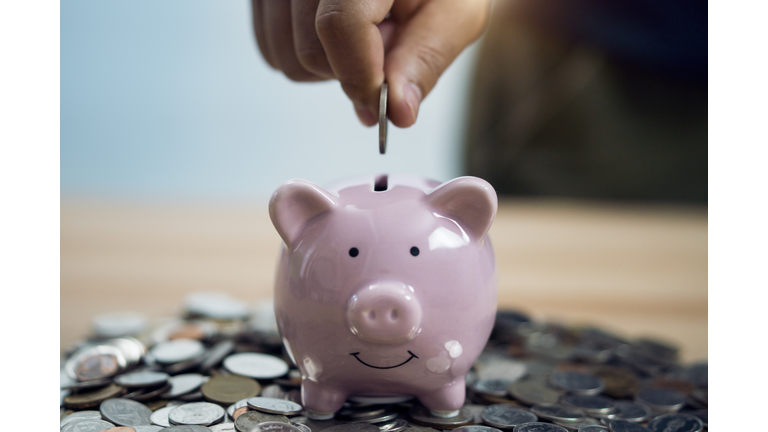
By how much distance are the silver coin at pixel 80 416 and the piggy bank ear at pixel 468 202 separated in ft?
2.47

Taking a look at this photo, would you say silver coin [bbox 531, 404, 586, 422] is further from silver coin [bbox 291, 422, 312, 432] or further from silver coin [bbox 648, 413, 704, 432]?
silver coin [bbox 291, 422, 312, 432]

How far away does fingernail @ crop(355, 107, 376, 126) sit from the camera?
1273 millimetres

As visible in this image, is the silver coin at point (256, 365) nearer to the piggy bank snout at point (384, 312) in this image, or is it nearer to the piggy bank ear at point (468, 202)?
the piggy bank snout at point (384, 312)

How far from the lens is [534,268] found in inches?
107

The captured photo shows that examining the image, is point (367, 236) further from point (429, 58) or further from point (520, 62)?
point (520, 62)

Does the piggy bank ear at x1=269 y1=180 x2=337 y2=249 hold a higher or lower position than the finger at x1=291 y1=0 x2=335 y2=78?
lower

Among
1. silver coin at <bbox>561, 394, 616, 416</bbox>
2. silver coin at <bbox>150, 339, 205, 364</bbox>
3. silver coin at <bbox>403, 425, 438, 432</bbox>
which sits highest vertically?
silver coin at <bbox>403, 425, 438, 432</bbox>

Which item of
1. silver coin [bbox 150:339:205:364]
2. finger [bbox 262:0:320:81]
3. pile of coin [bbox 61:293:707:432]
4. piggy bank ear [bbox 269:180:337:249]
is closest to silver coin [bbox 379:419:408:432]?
pile of coin [bbox 61:293:707:432]

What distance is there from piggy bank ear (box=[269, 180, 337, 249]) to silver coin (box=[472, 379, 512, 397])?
1.79 feet

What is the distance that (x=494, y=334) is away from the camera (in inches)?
63.8

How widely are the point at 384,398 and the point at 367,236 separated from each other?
0.36m

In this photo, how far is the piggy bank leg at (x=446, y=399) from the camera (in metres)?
1.01

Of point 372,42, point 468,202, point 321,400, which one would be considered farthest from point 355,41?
point 321,400

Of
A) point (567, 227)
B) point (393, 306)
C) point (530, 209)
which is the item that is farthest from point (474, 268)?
point (530, 209)
